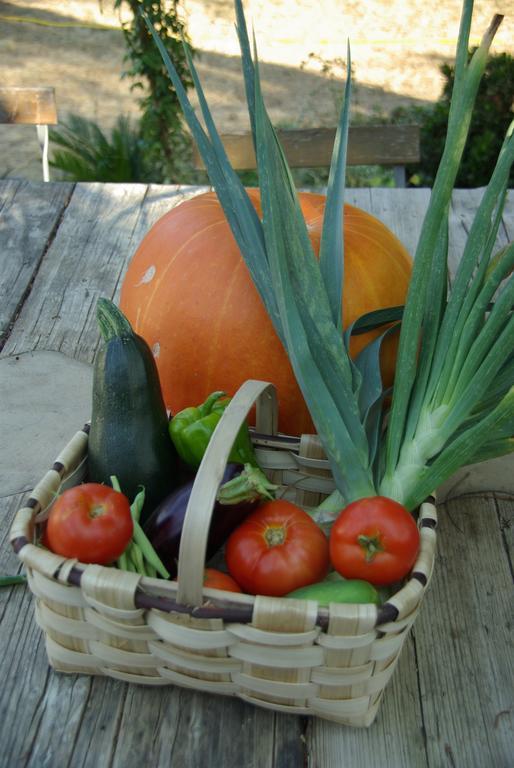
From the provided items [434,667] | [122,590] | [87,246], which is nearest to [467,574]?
[434,667]

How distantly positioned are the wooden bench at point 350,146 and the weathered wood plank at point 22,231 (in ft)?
1.65

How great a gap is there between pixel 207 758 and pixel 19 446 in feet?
2.61

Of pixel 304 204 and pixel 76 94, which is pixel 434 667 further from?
pixel 76 94

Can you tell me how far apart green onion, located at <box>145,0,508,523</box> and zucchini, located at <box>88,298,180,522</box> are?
0.77 ft

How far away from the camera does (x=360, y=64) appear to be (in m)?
6.31

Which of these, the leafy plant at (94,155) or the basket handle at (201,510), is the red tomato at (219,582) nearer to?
the basket handle at (201,510)

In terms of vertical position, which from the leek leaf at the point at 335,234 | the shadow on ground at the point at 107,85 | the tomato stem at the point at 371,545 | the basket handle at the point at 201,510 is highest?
the leek leaf at the point at 335,234

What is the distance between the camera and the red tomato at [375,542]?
41.8 inches

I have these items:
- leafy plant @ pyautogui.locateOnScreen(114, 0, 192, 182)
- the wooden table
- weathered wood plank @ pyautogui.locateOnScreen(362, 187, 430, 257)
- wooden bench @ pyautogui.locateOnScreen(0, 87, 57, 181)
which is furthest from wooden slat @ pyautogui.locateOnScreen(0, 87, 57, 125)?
the wooden table

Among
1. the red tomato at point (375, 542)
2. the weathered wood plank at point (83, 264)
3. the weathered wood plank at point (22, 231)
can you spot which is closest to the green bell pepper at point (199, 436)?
the red tomato at point (375, 542)

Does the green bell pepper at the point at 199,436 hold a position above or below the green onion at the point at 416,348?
below

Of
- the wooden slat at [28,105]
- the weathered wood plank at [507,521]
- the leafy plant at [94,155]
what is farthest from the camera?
the leafy plant at [94,155]

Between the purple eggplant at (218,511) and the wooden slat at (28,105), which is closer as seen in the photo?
the purple eggplant at (218,511)

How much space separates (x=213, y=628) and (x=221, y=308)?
0.69m
